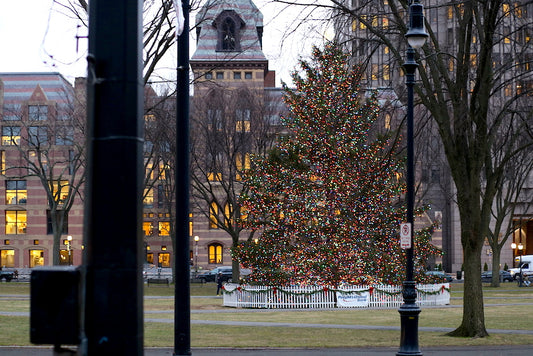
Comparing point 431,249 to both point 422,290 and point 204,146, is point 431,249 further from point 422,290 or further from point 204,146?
point 204,146

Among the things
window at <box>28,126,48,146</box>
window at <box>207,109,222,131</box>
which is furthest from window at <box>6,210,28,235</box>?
window at <box>207,109,222,131</box>

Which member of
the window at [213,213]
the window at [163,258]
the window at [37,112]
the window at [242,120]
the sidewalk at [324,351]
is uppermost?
the window at [37,112]

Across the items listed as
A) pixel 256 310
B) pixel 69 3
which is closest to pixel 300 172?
pixel 256 310

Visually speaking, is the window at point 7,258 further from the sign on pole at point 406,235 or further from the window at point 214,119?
the sign on pole at point 406,235

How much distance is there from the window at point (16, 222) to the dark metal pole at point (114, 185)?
93503 mm

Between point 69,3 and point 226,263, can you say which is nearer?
point 69,3

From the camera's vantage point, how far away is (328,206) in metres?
33.6

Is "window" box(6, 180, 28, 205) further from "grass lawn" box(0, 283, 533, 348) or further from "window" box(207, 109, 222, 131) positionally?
"grass lawn" box(0, 283, 533, 348)

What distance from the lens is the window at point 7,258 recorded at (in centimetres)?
9262

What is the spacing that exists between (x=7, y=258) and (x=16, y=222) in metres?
4.51

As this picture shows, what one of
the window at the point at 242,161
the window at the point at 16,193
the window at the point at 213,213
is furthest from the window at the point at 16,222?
the window at the point at 242,161

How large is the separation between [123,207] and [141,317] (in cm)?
58

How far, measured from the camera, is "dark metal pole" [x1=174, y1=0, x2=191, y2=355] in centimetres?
1027

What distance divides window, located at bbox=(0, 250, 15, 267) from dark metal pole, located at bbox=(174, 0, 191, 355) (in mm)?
87365
